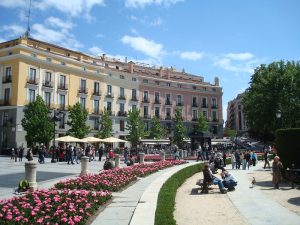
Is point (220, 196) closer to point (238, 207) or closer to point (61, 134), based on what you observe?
point (238, 207)

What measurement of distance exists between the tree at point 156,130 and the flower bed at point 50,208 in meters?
53.7

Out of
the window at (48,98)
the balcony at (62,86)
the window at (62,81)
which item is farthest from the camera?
the window at (62,81)

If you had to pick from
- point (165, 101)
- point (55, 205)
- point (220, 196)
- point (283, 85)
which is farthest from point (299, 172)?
point (165, 101)

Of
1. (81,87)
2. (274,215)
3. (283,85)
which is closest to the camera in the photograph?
(274,215)

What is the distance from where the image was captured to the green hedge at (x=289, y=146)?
18.5m

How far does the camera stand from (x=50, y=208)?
887 cm

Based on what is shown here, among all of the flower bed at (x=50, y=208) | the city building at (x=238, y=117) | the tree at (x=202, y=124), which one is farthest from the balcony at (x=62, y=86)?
the city building at (x=238, y=117)

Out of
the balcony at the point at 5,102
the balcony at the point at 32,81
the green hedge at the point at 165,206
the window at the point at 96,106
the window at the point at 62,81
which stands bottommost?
the green hedge at the point at 165,206

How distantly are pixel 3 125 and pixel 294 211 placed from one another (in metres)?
44.1

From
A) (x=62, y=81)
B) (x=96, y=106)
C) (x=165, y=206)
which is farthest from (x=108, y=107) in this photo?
(x=165, y=206)

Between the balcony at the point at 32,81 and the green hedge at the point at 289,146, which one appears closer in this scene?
the green hedge at the point at 289,146

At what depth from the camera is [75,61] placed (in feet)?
181

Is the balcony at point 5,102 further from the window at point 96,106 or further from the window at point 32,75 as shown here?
the window at point 96,106

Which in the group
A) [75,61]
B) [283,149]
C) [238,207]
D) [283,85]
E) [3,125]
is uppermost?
[75,61]
